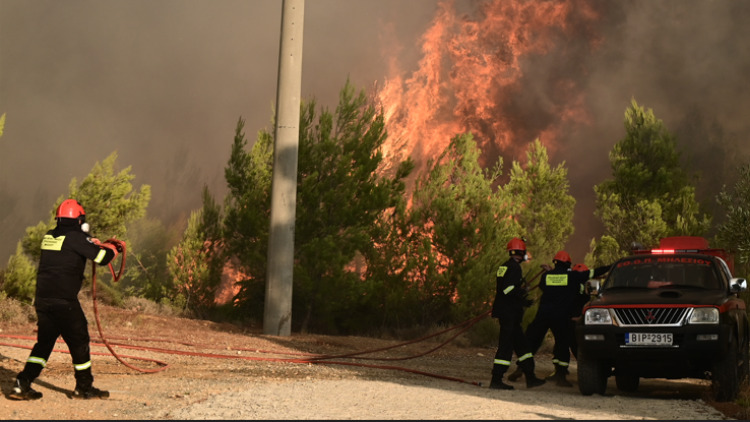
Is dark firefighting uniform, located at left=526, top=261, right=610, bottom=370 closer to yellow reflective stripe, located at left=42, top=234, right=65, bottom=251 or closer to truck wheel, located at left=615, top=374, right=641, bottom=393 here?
truck wheel, located at left=615, top=374, right=641, bottom=393

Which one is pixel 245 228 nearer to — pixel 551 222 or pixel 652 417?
pixel 551 222

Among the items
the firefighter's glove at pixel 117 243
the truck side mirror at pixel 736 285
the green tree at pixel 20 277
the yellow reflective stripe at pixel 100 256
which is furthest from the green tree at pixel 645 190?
the yellow reflective stripe at pixel 100 256

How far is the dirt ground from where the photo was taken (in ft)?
27.2

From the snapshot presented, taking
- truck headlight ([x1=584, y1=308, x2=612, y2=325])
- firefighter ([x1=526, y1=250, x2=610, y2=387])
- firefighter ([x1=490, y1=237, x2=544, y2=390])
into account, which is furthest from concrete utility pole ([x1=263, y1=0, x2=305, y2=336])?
truck headlight ([x1=584, y1=308, x2=612, y2=325])

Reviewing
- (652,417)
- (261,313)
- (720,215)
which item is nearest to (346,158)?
(261,313)

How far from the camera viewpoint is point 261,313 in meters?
21.7

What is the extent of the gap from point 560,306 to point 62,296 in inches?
289

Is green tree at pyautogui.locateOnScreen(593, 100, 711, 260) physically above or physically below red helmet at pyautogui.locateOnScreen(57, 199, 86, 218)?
above

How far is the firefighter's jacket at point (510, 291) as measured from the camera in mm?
11219

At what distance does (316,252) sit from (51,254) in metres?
11.8

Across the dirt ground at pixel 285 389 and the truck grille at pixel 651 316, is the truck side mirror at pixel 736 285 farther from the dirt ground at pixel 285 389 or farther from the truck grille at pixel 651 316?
the dirt ground at pixel 285 389

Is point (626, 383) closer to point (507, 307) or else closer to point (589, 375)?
point (589, 375)

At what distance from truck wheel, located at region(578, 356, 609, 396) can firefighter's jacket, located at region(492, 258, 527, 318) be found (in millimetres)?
1255

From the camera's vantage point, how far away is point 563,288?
492 inches
